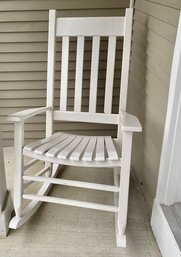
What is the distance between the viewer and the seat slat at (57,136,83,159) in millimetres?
1188

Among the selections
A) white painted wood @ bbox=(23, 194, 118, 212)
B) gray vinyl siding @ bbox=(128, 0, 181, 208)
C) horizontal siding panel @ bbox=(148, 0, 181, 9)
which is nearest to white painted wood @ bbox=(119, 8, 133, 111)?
gray vinyl siding @ bbox=(128, 0, 181, 208)

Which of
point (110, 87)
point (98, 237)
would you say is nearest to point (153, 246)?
point (98, 237)

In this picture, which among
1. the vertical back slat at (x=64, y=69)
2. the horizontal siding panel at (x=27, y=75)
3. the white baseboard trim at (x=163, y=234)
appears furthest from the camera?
the horizontal siding panel at (x=27, y=75)

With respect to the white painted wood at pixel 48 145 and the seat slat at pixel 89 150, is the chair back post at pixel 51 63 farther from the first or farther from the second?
the seat slat at pixel 89 150

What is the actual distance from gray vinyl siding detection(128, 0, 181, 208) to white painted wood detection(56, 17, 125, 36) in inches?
6.9

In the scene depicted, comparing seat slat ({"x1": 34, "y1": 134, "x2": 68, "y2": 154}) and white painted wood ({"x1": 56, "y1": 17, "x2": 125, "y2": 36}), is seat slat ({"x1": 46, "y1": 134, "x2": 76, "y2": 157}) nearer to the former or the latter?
seat slat ({"x1": 34, "y1": 134, "x2": 68, "y2": 154})

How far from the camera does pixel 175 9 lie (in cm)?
112

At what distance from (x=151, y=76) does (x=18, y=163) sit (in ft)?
2.80

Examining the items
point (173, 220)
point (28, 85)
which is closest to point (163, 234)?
point (173, 220)

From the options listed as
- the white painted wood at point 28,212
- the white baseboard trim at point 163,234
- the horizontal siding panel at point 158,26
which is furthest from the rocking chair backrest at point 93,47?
the white baseboard trim at point 163,234

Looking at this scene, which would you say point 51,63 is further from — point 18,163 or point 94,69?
point 18,163

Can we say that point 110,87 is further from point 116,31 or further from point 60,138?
point 60,138

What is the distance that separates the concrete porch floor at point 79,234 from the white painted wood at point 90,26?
0.99 m

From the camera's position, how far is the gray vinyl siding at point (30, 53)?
1802 mm
